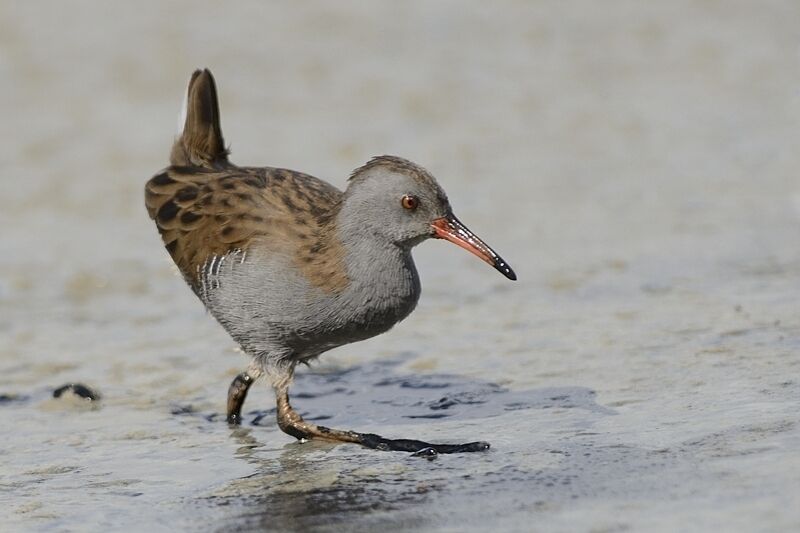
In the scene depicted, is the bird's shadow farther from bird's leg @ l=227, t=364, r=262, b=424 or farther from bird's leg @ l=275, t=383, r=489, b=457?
bird's leg @ l=275, t=383, r=489, b=457

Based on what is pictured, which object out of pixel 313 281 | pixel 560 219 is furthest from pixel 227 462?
pixel 560 219

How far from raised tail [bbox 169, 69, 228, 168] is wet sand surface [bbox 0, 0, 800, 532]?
58 cm

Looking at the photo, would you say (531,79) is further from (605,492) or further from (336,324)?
(605,492)

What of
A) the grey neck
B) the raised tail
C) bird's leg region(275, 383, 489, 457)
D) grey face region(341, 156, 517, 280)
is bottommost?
bird's leg region(275, 383, 489, 457)

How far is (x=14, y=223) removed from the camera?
10.4 m

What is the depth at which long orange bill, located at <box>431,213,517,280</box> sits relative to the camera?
236 inches

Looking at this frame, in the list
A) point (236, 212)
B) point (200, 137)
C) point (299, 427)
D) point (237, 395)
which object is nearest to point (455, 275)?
point (200, 137)

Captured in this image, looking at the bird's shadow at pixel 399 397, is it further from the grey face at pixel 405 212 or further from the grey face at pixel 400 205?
the grey face at pixel 400 205

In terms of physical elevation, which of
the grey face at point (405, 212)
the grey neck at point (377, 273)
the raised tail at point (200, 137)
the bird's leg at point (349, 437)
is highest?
the raised tail at point (200, 137)

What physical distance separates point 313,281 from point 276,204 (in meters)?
0.57

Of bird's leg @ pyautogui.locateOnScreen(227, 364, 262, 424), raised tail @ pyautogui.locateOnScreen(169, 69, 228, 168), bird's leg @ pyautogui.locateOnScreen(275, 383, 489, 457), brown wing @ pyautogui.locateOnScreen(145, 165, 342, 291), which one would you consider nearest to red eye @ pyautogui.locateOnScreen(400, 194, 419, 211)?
brown wing @ pyautogui.locateOnScreen(145, 165, 342, 291)

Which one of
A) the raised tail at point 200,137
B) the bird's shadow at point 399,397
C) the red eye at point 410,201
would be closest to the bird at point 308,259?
the red eye at point 410,201

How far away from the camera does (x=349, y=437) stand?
19.7ft

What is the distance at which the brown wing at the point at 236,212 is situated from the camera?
6.27 m
